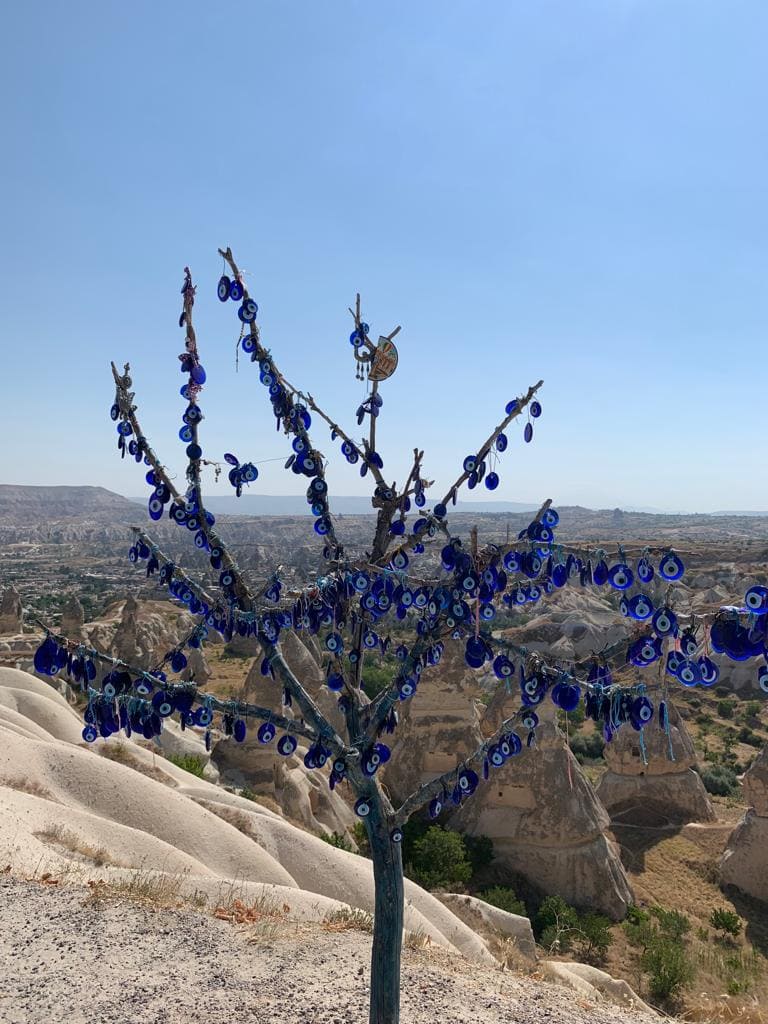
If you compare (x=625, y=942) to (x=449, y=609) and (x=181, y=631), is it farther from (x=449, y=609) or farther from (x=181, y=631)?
(x=181, y=631)

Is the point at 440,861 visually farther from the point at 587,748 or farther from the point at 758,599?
the point at 587,748

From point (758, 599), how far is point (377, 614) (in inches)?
101

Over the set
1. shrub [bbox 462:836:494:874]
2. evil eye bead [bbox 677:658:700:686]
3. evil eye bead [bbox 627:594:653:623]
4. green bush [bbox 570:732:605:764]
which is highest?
evil eye bead [bbox 627:594:653:623]

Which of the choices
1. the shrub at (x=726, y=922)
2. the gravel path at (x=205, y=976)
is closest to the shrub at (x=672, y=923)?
the shrub at (x=726, y=922)

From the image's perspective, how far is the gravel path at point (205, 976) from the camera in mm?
5648

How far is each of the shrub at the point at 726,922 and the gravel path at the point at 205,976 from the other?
23.6 feet

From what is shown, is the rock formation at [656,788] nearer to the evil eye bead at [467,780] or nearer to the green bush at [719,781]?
the green bush at [719,781]

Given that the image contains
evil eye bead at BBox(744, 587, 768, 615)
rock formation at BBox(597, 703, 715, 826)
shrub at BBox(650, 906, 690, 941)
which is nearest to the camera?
evil eye bead at BBox(744, 587, 768, 615)

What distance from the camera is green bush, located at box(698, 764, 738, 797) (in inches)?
882

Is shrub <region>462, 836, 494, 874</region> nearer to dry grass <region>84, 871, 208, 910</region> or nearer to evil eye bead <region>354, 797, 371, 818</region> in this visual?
dry grass <region>84, 871, 208, 910</region>

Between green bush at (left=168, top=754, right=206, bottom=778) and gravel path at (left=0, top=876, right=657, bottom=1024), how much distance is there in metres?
9.04

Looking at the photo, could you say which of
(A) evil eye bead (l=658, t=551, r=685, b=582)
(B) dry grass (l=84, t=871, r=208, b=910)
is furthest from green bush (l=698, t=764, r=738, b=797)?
(A) evil eye bead (l=658, t=551, r=685, b=582)

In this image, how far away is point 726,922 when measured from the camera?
12.9m

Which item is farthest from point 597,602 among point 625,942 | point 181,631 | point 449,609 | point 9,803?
point 449,609
